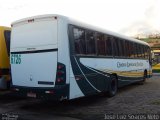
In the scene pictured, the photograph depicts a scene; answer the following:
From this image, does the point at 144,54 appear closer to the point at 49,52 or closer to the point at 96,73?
the point at 96,73

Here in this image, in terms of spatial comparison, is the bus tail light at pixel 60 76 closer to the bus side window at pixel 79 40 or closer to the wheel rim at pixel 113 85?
the bus side window at pixel 79 40

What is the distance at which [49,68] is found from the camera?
9.93 m

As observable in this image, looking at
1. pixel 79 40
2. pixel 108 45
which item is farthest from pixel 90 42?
pixel 108 45

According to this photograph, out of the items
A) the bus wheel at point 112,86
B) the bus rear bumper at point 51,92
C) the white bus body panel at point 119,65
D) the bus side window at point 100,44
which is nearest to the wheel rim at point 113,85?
the bus wheel at point 112,86

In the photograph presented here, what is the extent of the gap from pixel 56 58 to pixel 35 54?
0.89m

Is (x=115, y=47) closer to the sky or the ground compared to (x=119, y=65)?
closer to the sky

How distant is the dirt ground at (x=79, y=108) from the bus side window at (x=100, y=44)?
1994 millimetres

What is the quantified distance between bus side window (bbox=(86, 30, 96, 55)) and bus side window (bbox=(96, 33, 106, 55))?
1.32 feet

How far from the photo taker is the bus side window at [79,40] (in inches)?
416

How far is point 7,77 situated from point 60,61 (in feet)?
10.5

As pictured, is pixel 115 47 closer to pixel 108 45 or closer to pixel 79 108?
pixel 108 45

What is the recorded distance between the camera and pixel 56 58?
986 cm

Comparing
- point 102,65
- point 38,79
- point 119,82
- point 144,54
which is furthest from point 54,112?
point 144,54

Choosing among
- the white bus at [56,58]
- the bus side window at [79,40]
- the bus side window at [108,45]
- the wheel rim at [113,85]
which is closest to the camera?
the white bus at [56,58]
